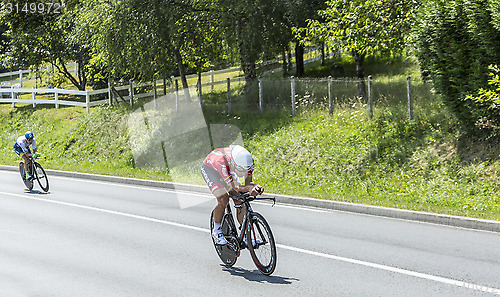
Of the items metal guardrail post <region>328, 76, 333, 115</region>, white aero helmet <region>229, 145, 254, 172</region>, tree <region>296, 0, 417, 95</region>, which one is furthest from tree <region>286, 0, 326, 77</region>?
white aero helmet <region>229, 145, 254, 172</region>

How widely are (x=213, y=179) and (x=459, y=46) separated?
9.77 m

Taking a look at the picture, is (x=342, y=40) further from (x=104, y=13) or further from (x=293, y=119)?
(x=104, y=13)

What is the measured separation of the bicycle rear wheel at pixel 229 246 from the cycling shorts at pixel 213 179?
0.53 metres

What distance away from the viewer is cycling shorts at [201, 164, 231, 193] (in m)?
8.31

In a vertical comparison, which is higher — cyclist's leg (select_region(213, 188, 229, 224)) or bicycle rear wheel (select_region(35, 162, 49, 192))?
cyclist's leg (select_region(213, 188, 229, 224))

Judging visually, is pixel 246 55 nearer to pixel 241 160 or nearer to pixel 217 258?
pixel 217 258

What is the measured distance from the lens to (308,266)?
8.73 m

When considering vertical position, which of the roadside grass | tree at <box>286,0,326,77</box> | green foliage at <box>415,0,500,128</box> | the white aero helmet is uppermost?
tree at <box>286,0,326,77</box>

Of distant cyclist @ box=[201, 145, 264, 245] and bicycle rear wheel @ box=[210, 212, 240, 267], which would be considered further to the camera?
bicycle rear wheel @ box=[210, 212, 240, 267]

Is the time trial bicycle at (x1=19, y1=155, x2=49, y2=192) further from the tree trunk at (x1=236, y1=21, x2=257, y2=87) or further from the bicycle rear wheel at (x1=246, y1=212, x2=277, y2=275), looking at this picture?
the bicycle rear wheel at (x1=246, y1=212, x2=277, y2=275)

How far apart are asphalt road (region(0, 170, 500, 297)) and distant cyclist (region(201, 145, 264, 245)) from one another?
2.68ft

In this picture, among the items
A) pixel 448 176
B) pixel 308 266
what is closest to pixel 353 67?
pixel 448 176

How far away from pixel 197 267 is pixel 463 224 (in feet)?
17.6

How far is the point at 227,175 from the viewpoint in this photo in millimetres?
7984
